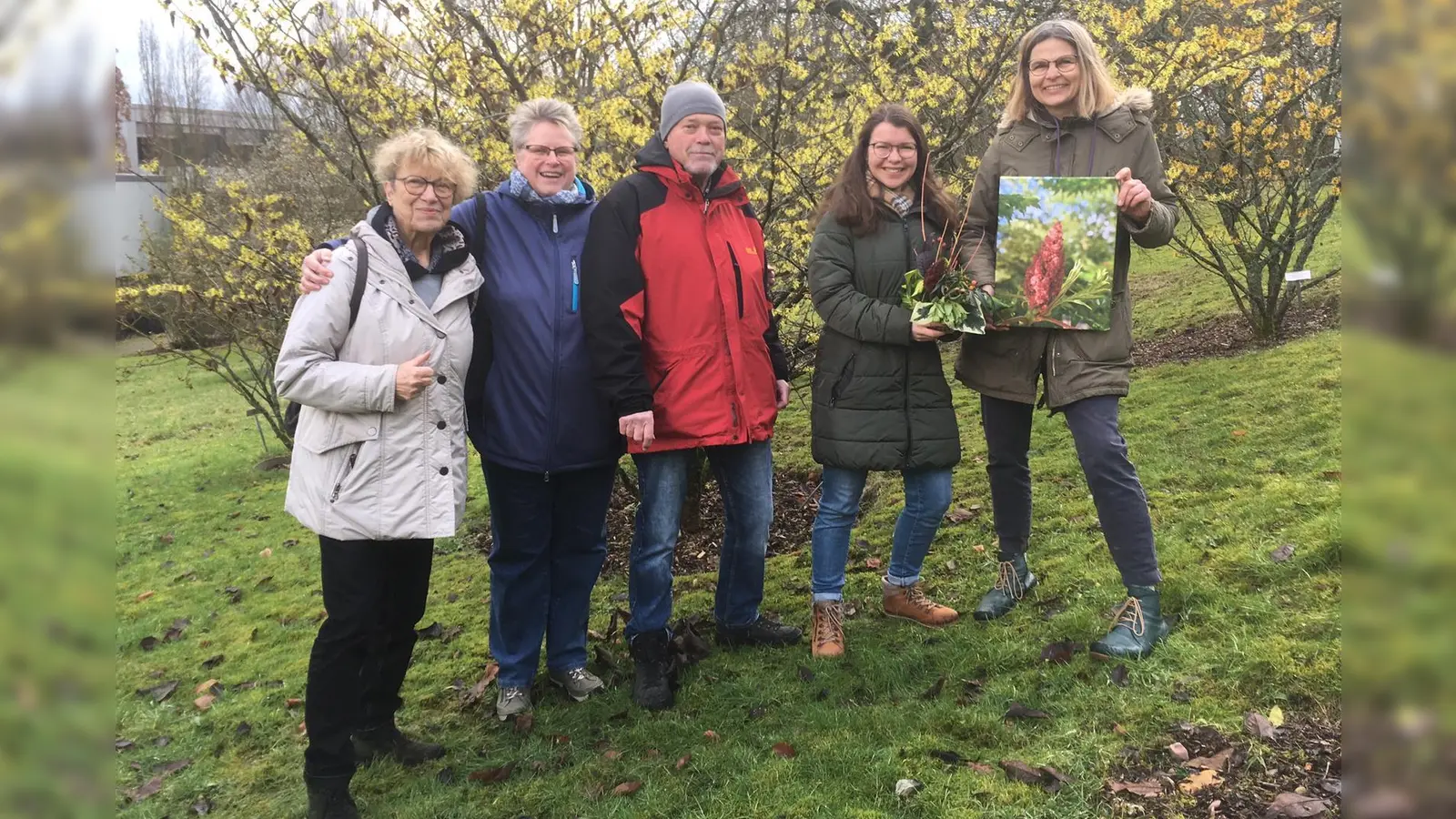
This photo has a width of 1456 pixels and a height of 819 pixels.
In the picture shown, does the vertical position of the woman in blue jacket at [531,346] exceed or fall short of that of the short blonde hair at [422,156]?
it falls short

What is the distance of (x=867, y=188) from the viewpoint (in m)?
3.55

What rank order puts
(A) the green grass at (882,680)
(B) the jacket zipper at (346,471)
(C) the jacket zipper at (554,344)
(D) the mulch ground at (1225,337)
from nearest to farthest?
(B) the jacket zipper at (346,471) < (A) the green grass at (882,680) < (C) the jacket zipper at (554,344) < (D) the mulch ground at (1225,337)

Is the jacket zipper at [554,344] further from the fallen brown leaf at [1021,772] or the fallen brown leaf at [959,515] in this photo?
the fallen brown leaf at [959,515]

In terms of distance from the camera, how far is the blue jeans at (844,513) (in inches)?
147

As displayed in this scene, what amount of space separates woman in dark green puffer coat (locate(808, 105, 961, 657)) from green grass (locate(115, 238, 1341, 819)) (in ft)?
3.02

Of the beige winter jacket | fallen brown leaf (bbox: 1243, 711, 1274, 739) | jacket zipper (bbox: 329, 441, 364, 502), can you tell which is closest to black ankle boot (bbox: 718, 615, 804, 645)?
the beige winter jacket

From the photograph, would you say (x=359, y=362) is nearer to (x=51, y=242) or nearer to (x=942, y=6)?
(x=51, y=242)

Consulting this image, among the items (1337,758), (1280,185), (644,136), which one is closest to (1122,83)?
(1280,185)

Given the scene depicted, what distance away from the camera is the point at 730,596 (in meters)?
4.00

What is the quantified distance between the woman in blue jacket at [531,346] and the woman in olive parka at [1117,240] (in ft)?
5.40

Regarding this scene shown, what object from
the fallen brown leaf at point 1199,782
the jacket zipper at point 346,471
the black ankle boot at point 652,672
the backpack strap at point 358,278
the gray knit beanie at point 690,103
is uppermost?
the gray knit beanie at point 690,103

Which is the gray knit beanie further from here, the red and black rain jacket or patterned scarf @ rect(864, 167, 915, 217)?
patterned scarf @ rect(864, 167, 915, 217)

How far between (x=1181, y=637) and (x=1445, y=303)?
3228 millimetres

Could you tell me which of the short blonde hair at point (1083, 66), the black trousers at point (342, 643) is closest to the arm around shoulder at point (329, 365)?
the black trousers at point (342, 643)
